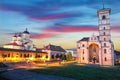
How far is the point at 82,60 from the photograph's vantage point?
63688mm

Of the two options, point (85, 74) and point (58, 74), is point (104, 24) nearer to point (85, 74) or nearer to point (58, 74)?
point (85, 74)

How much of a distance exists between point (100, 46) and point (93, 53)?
5444mm

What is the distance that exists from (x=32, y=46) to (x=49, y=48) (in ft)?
31.0

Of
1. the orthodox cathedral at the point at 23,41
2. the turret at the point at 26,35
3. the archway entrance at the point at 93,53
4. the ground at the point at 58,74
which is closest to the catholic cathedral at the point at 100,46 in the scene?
the archway entrance at the point at 93,53

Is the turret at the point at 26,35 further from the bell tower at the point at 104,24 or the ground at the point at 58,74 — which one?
the ground at the point at 58,74

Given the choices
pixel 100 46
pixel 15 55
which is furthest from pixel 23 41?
pixel 100 46

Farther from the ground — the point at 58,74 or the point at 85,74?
the point at 58,74

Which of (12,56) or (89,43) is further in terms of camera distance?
(89,43)

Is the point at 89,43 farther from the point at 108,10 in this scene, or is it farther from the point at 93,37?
the point at 108,10

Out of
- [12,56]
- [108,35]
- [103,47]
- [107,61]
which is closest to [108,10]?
[108,35]

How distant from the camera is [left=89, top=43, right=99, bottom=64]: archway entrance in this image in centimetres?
6312

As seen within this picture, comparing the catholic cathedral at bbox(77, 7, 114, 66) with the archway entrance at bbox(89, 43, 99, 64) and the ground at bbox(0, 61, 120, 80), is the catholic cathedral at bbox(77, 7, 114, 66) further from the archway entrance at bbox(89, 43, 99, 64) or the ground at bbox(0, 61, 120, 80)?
the ground at bbox(0, 61, 120, 80)

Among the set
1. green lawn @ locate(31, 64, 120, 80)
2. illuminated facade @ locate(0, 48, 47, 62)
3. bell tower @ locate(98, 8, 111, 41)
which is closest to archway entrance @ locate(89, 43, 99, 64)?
bell tower @ locate(98, 8, 111, 41)

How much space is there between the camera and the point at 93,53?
64312mm
